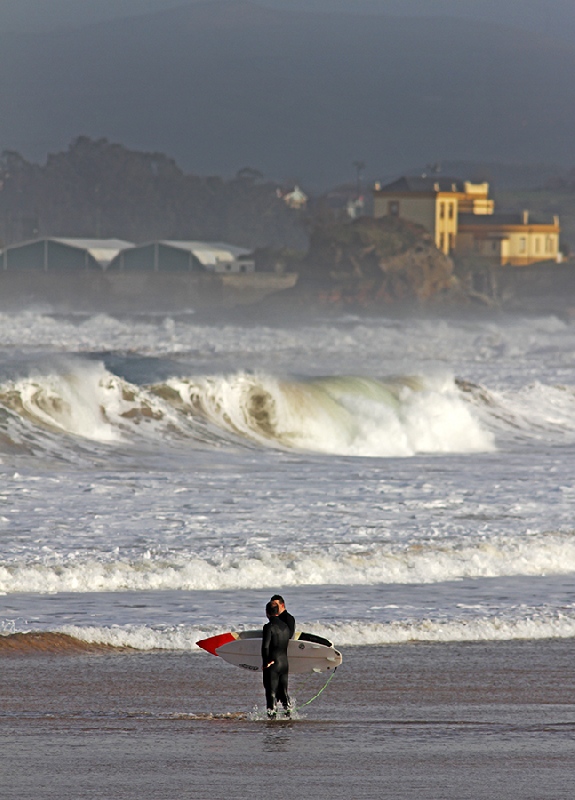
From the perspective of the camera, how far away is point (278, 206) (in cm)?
19525

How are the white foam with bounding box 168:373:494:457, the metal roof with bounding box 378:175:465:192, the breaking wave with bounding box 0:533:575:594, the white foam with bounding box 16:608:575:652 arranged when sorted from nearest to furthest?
the white foam with bounding box 16:608:575:652, the breaking wave with bounding box 0:533:575:594, the white foam with bounding box 168:373:494:457, the metal roof with bounding box 378:175:465:192

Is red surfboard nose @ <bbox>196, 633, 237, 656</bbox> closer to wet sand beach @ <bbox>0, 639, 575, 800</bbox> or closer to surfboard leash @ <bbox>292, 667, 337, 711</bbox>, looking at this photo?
wet sand beach @ <bbox>0, 639, 575, 800</bbox>

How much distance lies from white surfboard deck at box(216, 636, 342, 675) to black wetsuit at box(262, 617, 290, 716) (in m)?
0.16

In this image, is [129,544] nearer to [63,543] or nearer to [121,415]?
[63,543]

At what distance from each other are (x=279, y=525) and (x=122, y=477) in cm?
491

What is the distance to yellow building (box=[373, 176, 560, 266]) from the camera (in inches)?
4921

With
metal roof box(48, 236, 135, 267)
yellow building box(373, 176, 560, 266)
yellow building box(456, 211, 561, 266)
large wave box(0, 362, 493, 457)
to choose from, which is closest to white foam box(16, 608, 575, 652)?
large wave box(0, 362, 493, 457)

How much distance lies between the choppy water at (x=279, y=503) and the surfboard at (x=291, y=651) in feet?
4.87

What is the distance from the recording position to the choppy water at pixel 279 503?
11375 mm

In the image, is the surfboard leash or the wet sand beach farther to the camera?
the surfboard leash

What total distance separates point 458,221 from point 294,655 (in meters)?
124

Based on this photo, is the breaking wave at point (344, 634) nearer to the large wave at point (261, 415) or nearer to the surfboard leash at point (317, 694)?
the surfboard leash at point (317, 694)

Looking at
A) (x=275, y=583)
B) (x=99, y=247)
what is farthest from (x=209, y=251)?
(x=275, y=583)

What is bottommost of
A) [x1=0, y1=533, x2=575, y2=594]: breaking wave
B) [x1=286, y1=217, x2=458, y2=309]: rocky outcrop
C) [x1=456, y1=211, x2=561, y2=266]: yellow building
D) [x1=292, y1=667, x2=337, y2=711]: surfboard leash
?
[x1=292, y1=667, x2=337, y2=711]: surfboard leash
